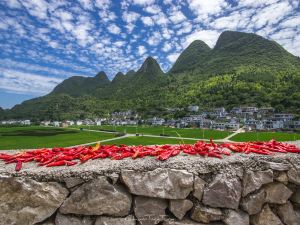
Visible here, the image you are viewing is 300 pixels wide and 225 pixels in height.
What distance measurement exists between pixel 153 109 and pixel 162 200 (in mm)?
153717

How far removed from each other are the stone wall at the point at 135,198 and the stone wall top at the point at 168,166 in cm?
4

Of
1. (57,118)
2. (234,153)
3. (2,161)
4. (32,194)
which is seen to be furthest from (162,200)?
(57,118)

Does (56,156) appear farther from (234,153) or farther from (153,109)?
(153,109)


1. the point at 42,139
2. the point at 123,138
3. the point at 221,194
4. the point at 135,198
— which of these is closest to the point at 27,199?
the point at 135,198

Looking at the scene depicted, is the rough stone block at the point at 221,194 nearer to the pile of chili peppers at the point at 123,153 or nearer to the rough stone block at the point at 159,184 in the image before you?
the rough stone block at the point at 159,184

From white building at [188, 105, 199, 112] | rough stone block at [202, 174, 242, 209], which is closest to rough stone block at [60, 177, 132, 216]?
rough stone block at [202, 174, 242, 209]

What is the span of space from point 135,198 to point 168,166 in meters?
0.73

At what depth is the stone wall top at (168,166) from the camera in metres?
4.12

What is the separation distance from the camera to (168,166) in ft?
13.9

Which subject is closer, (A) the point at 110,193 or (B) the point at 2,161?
(A) the point at 110,193

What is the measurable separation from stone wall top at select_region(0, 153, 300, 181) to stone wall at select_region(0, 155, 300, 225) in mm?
38

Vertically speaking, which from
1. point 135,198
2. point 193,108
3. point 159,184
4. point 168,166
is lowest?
point 135,198

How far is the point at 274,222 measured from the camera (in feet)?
14.4

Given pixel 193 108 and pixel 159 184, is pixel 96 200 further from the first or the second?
pixel 193 108
